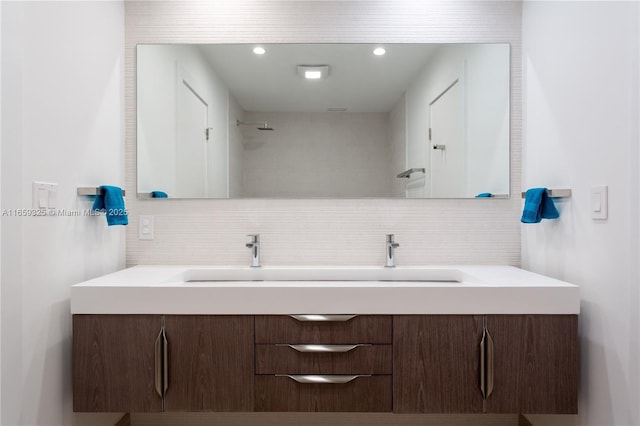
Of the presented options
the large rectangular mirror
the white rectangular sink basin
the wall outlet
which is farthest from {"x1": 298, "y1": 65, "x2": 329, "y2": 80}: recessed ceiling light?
the wall outlet

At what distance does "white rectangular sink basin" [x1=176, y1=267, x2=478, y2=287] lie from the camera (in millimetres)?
1873

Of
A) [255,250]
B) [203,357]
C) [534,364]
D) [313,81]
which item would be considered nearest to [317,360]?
[203,357]

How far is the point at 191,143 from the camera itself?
2.01 m

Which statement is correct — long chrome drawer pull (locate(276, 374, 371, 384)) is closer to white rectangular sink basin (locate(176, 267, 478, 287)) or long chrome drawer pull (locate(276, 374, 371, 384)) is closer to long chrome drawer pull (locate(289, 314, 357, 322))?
long chrome drawer pull (locate(289, 314, 357, 322))

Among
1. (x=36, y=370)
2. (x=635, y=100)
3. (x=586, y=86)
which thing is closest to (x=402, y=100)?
(x=586, y=86)

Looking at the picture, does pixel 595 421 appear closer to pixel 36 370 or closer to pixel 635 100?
pixel 635 100

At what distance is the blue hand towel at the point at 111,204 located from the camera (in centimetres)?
165

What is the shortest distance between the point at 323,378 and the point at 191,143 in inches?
49.6

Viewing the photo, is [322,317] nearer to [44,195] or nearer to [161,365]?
[161,365]

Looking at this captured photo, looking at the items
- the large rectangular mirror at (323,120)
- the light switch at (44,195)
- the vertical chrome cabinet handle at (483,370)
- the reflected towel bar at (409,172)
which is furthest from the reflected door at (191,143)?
the vertical chrome cabinet handle at (483,370)

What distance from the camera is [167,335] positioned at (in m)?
1.45

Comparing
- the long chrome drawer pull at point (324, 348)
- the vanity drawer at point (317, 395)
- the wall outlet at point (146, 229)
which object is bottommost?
the vanity drawer at point (317, 395)

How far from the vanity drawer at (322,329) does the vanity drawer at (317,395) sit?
0.14m

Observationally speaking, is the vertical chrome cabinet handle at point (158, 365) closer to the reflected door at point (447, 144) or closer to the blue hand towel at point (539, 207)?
the reflected door at point (447, 144)
